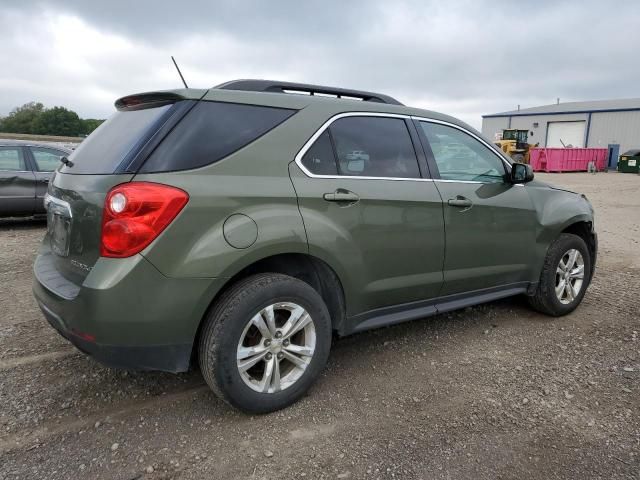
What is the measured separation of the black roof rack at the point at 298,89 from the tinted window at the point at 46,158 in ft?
21.4

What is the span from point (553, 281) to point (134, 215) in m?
3.47

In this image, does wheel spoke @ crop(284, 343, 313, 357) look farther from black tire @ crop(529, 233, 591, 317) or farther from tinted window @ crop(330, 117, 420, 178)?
black tire @ crop(529, 233, 591, 317)

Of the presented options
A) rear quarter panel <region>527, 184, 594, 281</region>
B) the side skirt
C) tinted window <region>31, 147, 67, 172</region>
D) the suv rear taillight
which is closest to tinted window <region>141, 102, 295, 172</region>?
the suv rear taillight

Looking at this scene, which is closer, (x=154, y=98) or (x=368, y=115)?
(x=154, y=98)

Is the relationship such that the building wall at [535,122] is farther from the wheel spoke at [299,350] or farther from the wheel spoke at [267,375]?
the wheel spoke at [267,375]

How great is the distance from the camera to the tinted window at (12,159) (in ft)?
25.8

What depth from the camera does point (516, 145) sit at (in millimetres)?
30750

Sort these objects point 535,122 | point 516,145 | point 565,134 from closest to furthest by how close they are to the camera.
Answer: point 516,145 → point 565,134 → point 535,122

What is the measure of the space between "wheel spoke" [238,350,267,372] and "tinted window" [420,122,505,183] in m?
1.79

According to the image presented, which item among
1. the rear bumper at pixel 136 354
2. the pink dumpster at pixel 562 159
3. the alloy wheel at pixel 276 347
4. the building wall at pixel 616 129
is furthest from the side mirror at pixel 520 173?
the building wall at pixel 616 129

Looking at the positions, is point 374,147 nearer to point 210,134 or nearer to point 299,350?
point 210,134

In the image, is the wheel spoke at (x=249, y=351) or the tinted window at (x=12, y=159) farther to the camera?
the tinted window at (x=12, y=159)

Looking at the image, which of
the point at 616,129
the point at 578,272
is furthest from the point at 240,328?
the point at 616,129

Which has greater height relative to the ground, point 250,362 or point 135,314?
point 135,314
